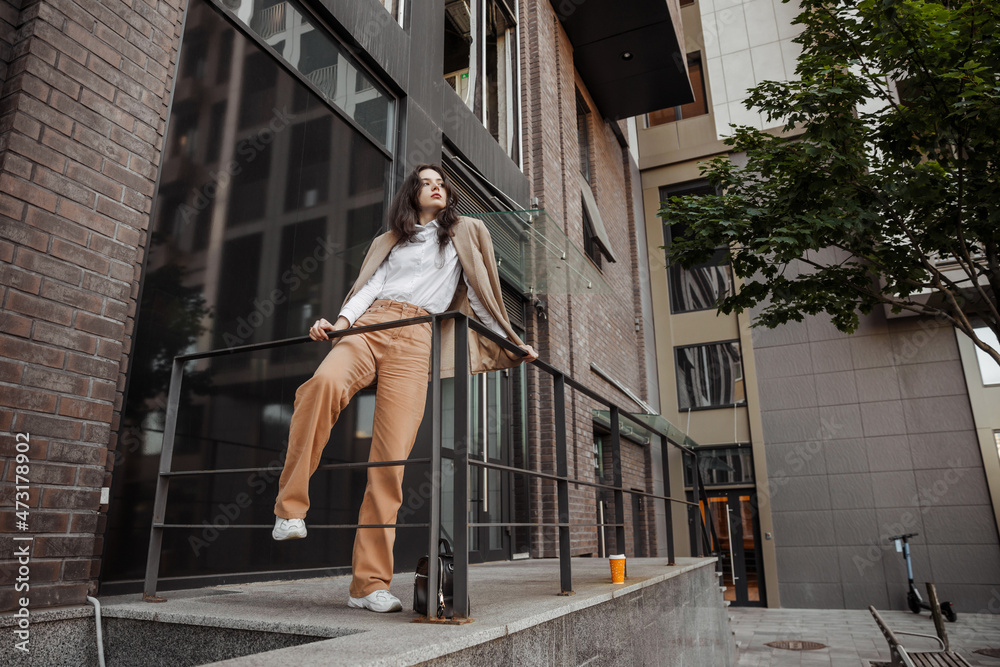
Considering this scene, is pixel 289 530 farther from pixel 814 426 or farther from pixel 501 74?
pixel 814 426

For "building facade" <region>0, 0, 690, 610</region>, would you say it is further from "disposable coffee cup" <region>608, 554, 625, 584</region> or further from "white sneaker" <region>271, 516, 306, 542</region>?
"disposable coffee cup" <region>608, 554, 625, 584</region>

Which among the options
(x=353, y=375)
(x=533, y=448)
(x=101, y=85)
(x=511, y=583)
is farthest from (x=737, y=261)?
(x=101, y=85)

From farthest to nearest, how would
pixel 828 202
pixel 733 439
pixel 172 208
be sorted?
pixel 733 439, pixel 828 202, pixel 172 208

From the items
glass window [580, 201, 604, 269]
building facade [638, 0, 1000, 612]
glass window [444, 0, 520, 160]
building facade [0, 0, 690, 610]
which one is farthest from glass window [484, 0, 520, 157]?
building facade [638, 0, 1000, 612]

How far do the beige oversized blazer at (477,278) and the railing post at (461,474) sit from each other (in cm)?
40

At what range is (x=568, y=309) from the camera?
9234 millimetres

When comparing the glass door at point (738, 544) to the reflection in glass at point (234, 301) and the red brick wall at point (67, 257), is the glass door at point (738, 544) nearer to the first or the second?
the reflection in glass at point (234, 301)

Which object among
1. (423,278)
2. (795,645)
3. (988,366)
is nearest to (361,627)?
(423,278)

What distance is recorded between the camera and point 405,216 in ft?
9.50

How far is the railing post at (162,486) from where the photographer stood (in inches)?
110

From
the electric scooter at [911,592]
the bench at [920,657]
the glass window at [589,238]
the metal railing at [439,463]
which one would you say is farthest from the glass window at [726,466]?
the metal railing at [439,463]

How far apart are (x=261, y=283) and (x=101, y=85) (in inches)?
55.9

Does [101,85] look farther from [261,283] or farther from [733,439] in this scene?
[733,439]

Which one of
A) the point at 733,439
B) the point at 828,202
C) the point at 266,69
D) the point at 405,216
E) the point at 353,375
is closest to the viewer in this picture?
the point at 353,375
